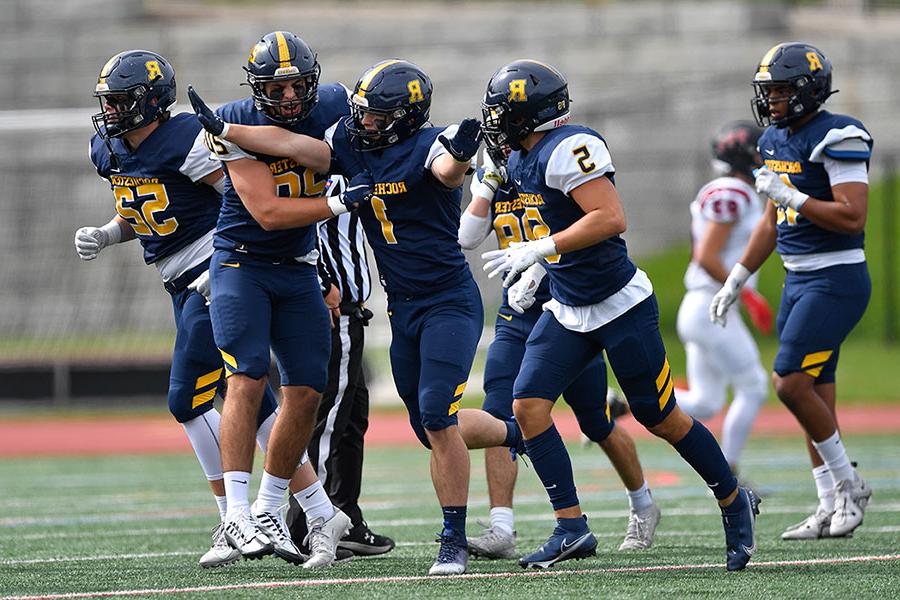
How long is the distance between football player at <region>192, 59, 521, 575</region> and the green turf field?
0.50m

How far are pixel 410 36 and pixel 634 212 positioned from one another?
4.64 meters

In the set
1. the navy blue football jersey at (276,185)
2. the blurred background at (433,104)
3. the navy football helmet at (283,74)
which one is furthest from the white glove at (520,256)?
the blurred background at (433,104)

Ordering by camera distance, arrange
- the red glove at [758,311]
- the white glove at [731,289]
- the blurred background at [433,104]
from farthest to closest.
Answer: the blurred background at [433,104], the red glove at [758,311], the white glove at [731,289]

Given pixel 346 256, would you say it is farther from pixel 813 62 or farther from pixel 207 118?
pixel 813 62

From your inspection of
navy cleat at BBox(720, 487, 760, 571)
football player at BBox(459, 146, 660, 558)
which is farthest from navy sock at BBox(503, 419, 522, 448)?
navy cleat at BBox(720, 487, 760, 571)

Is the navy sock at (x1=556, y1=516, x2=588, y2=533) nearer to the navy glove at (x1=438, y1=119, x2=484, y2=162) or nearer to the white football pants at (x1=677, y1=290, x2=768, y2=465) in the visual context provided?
the navy glove at (x1=438, y1=119, x2=484, y2=162)

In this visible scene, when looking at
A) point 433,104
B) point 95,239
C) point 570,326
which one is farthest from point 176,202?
point 433,104

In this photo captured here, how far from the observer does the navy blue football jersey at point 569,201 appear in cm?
487

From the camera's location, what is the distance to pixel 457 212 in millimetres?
5406

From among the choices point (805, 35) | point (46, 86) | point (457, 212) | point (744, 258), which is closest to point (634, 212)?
point (805, 35)

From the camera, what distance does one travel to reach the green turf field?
4.71m

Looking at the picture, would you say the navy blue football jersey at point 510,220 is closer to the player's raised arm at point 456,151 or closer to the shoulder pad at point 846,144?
the player's raised arm at point 456,151

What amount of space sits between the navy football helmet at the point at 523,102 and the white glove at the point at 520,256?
0.42 metres

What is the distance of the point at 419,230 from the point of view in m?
5.27
